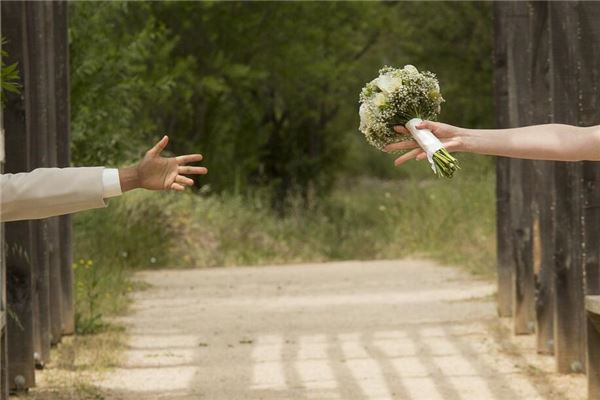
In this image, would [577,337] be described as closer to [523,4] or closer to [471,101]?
[523,4]

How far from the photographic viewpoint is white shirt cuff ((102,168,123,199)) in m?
3.71

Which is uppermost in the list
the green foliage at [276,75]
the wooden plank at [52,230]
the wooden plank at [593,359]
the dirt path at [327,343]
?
the green foliage at [276,75]

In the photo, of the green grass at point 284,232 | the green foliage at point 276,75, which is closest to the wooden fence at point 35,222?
the green grass at point 284,232

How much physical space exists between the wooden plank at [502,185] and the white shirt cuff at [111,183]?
782 cm

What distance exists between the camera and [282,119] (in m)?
27.3

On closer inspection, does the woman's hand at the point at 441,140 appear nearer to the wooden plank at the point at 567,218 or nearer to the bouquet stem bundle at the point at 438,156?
the bouquet stem bundle at the point at 438,156

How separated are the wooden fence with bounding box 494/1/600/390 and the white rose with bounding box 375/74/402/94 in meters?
3.07

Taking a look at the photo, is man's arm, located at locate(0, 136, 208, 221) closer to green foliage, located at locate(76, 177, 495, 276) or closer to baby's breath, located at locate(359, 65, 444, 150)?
baby's breath, located at locate(359, 65, 444, 150)

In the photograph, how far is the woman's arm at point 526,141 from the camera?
417 centimetres

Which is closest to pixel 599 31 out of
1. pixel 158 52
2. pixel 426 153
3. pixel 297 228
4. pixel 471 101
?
pixel 426 153

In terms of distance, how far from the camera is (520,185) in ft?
35.9

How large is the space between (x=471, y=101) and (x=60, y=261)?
20501 millimetres

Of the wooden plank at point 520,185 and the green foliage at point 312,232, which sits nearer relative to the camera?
the wooden plank at point 520,185

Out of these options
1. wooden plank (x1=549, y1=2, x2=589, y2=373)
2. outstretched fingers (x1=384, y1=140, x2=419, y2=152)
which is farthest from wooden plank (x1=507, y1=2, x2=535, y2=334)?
outstretched fingers (x1=384, y1=140, x2=419, y2=152)
